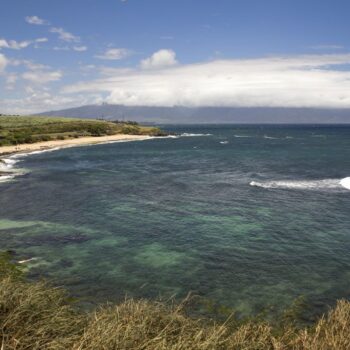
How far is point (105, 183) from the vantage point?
71.2 metres

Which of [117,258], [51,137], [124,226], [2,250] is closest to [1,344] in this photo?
[117,258]

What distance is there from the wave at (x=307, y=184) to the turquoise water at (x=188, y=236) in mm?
189

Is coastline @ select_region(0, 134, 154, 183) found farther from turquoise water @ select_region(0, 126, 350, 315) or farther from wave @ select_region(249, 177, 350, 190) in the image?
wave @ select_region(249, 177, 350, 190)

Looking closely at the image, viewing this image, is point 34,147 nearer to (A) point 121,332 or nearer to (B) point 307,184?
(B) point 307,184

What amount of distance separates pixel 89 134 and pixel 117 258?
6262 inches

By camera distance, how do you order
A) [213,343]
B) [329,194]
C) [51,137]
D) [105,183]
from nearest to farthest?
[213,343], [329,194], [105,183], [51,137]

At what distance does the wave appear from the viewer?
2502 inches

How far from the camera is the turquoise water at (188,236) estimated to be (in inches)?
1125

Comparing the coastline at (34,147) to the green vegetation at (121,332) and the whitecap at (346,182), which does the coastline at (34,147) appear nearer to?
the whitecap at (346,182)

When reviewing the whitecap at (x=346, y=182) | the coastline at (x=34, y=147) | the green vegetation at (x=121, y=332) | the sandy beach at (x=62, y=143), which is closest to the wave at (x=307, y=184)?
Answer: the whitecap at (x=346, y=182)

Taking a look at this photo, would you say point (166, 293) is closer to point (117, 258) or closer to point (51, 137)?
point (117, 258)

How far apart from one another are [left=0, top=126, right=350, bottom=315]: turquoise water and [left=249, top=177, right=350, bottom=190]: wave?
189 mm

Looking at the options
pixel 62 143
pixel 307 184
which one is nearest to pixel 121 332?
pixel 307 184

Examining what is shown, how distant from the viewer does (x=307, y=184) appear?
67.0 m
